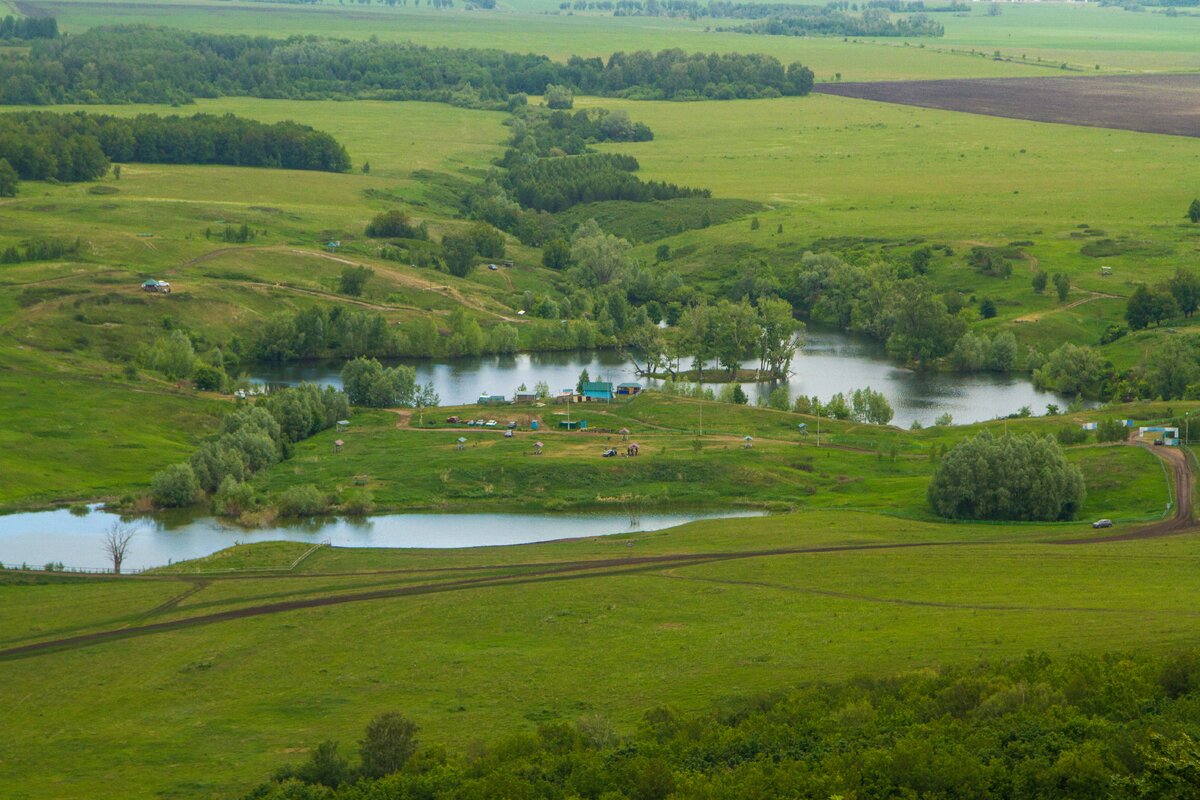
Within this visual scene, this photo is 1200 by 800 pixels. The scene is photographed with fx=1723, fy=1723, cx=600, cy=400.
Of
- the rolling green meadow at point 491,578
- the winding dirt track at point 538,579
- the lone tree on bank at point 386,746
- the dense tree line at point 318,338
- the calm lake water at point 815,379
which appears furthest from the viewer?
the dense tree line at point 318,338

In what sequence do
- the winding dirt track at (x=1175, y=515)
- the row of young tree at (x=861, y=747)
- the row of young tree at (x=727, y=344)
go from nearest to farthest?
the row of young tree at (x=861, y=747), the winding dirt track at (x=1175, y=515), the row of young tree at (x=727, y=344)

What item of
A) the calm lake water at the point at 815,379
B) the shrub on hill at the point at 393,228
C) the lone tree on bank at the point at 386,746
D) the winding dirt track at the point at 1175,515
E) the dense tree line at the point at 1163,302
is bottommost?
the lone tree on bank at the point at 386,746

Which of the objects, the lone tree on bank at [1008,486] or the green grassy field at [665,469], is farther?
the green grassy field at [665,469]

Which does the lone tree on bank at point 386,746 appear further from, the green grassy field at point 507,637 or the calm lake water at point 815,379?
the calm lake water at point 815,379

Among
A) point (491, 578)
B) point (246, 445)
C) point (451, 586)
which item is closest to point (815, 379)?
point (246, 445)

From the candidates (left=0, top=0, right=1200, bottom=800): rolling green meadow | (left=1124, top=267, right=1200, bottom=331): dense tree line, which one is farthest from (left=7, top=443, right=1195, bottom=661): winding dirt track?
(left=1124, top=267, right=1200, bottom=331): dense tree line

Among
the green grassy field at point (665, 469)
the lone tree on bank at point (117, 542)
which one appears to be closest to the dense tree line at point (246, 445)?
the green grassy field at point (665, 469)

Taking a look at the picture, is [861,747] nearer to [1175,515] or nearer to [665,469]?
[1175,515]
